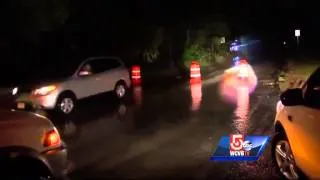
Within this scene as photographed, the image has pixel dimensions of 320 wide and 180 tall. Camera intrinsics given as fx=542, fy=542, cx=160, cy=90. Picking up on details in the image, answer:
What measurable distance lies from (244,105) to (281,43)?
8053 centimetres

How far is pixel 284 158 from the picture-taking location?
7.53m

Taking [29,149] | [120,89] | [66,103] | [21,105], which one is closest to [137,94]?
[120,89]

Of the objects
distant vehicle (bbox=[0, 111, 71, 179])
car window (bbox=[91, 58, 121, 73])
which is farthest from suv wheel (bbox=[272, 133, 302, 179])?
car window (bbox=[91, 58, 121, 73])

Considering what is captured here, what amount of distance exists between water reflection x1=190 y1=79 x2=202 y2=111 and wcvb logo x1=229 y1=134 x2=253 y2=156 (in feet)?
21.4

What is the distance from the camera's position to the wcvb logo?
8.84m

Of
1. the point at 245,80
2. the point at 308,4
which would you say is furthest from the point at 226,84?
the point at 308,4

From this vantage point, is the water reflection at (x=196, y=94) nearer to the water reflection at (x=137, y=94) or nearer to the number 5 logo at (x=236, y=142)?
the water reflection at (x=137, y=94)

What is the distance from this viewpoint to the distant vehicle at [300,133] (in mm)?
6090

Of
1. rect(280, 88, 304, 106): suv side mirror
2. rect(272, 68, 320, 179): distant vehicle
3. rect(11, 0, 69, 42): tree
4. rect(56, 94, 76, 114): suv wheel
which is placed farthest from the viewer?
rect(11, 0, 69, 42): tree

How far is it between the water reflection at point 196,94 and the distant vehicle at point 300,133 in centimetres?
812

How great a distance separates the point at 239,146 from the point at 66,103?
7.88 metres

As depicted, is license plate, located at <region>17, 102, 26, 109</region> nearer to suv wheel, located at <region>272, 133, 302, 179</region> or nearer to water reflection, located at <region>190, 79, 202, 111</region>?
water reflection, located at <region>190, 79, 202, 111</region>

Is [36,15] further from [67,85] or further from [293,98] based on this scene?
[293,98]

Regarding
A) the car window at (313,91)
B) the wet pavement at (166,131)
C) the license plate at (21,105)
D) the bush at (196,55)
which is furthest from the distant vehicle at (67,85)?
the bush at (196,55)
